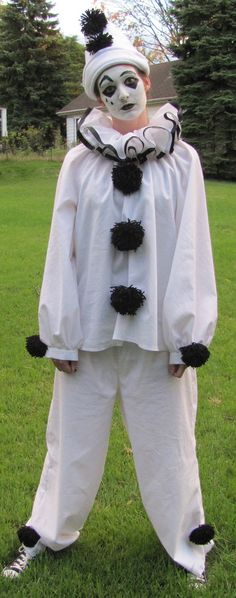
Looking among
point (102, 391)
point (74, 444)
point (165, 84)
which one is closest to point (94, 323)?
point (102, 391)

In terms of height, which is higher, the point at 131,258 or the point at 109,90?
the point at 109,90

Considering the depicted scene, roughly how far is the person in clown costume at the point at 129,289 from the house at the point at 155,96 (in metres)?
22.6

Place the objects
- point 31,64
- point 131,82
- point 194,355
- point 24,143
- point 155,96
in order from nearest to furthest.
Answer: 1. point 194,355
2. point 131,82
3. point 24,143
4. point 155,96
5. point 31,64

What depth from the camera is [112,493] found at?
299 cm

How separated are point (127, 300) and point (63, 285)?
23cm

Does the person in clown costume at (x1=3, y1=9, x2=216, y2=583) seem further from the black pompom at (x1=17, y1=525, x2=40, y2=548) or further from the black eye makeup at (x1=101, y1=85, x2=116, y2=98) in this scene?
the black pompom at (x1=17, y1=525, x2=40, y2=548)

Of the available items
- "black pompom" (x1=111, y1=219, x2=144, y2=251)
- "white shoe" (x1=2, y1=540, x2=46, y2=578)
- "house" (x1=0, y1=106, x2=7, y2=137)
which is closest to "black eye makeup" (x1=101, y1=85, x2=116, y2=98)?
"black pompom" (x1=111, y1=219, x2=144, y2=251)

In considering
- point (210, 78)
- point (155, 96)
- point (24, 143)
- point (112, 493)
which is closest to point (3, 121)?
point (24, 143)

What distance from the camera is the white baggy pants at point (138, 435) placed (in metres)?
2.22

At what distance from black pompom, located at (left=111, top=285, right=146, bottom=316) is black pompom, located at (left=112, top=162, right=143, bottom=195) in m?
0.33

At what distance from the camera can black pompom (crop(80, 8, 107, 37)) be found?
Answer: 7.02 feet

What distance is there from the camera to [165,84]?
91.5ft

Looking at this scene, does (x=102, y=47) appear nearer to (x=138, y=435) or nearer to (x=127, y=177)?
(x=127, y=177)

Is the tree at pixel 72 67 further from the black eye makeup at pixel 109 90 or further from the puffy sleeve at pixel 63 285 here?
the puffy sleeve at pixel 63 285
